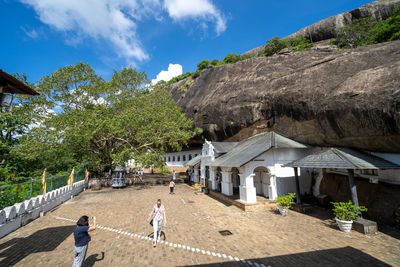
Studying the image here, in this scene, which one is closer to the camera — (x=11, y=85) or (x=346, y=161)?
(x=11, y=85)

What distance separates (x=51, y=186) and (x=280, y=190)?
16833mm

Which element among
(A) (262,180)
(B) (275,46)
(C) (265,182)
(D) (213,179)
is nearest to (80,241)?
(C) (265,182)

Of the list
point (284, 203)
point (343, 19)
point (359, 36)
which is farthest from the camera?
point (343, 19)

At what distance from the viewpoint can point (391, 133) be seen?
8805 millimetres

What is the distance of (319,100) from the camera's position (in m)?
12.2

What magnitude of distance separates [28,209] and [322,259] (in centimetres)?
1412

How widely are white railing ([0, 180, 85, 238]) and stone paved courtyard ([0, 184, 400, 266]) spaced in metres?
0.43

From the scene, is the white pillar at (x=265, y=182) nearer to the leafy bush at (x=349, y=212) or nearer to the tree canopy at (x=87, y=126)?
the leafy bush at (x=349, y=212)

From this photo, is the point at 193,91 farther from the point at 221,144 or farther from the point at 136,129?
the point at 221,144

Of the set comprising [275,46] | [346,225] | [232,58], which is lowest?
[346,225]

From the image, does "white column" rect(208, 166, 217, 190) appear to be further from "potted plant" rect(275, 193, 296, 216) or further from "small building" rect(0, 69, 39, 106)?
"small building" rect(0, 69, 39, 106)

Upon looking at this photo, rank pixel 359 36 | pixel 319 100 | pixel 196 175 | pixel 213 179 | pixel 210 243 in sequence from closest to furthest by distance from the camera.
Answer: pixel 210 243 < pixel 319 100 < pixel 213 179 < pixel 196 175 < pixel 359 36

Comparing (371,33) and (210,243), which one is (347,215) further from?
(371,33)

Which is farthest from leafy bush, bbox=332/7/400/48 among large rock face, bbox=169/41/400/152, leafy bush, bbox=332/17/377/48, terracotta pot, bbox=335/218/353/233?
terracotta pot, bbox=335/218/353/233
